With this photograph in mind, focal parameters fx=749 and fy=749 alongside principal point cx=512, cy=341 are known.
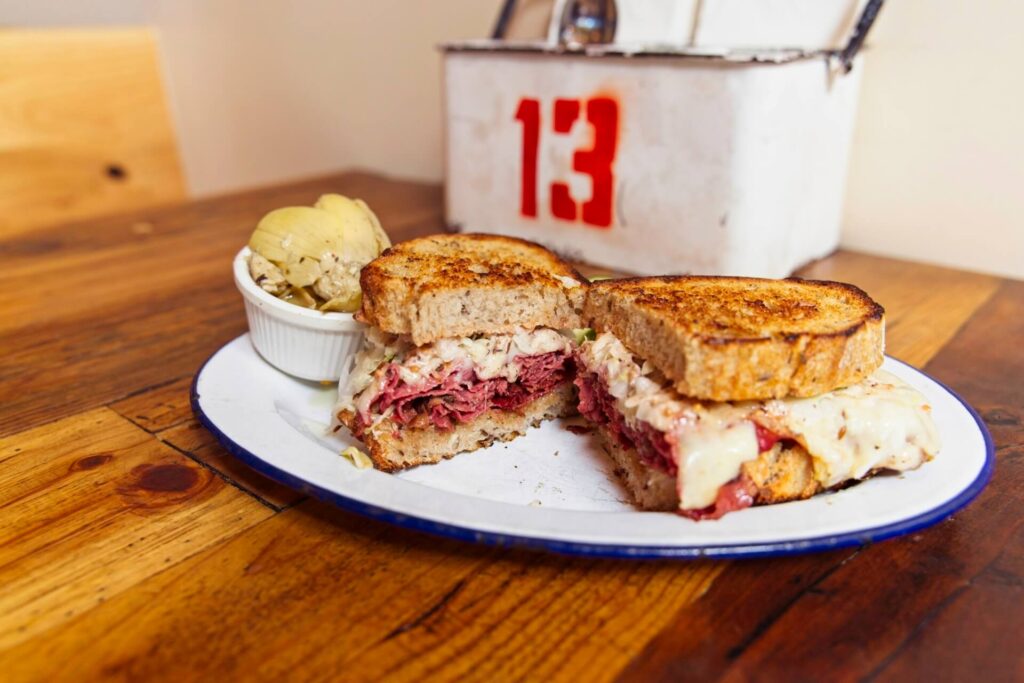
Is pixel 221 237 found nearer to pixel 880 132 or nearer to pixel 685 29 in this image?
pixel 685 29

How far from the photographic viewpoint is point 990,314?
187 cm

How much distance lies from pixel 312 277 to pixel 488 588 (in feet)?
2.57

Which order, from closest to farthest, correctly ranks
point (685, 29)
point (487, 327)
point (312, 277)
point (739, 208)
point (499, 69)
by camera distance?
point (487, 327), point (312, 277), point (739, 208), point (499, 69), point (685, 29)

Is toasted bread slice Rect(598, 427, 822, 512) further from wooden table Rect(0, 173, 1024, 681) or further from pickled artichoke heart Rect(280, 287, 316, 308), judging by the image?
pickled artichoke heart Rect(280, 287, 316, 308)

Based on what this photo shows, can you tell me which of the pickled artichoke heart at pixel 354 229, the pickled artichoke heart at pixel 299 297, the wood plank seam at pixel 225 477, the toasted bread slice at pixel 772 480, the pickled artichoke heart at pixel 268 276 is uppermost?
the pickled artichoke heart at pixel 354 229

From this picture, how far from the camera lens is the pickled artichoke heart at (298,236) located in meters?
1.46

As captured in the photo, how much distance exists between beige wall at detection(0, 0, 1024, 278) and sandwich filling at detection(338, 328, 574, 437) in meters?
1.48

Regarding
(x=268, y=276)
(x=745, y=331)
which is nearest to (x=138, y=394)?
(x=268, y=276)

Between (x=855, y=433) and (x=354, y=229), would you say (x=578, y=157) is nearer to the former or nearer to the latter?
(x=354, y=229)

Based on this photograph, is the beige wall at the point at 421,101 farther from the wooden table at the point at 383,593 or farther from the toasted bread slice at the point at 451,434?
the toasted bread slice at the point at 451,434

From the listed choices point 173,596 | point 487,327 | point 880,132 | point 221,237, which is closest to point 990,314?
point 880,132

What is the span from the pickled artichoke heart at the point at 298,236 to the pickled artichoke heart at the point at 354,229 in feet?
0.03

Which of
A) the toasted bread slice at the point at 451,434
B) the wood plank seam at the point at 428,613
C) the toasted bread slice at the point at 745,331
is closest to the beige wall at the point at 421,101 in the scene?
the toasted bread slice at the point at 745,331

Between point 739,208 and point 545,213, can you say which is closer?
point 739,208
